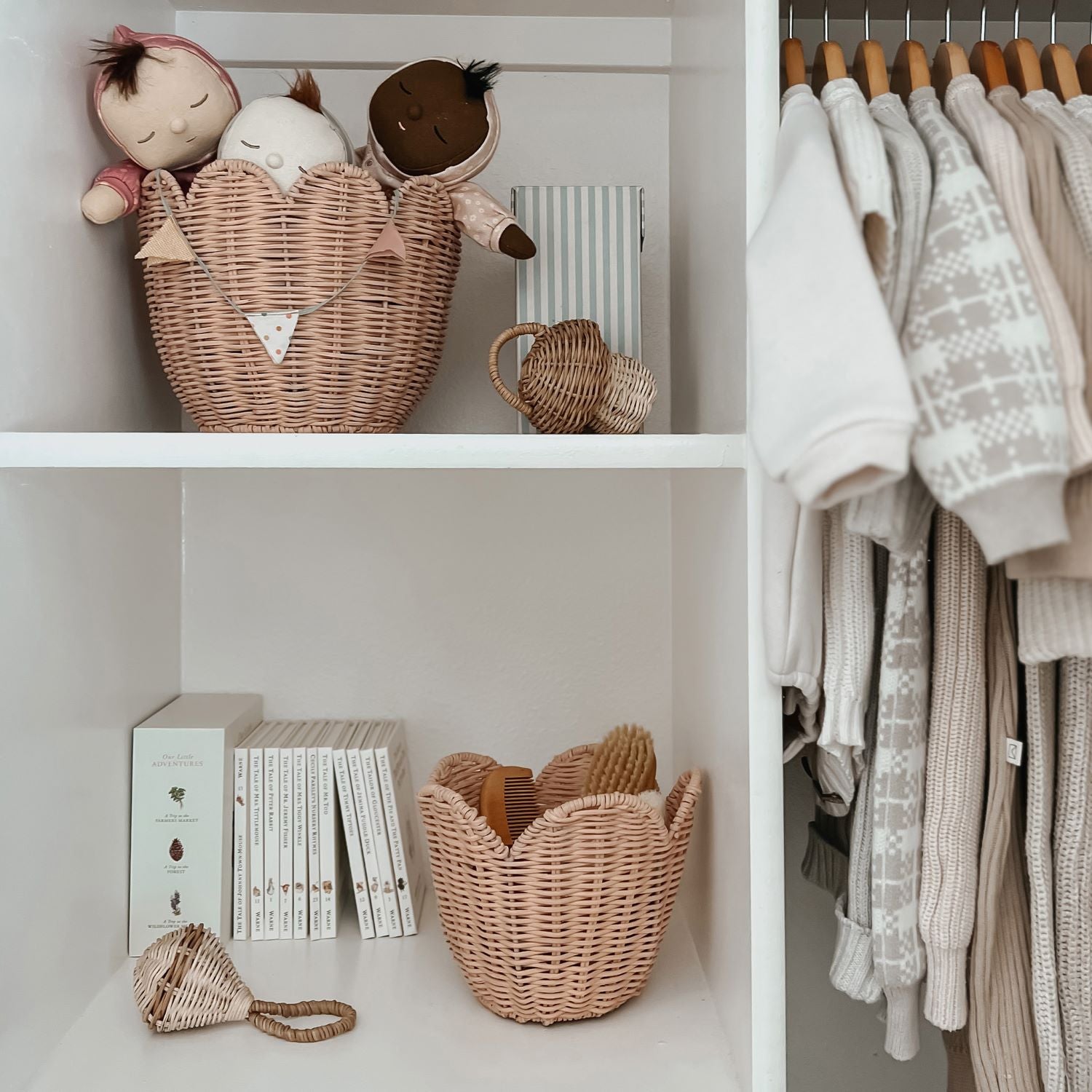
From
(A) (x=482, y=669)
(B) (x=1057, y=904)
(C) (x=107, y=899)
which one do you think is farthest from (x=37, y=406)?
(B) (x=1057, y=904)

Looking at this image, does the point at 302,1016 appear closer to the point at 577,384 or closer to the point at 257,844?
the point at 257,844

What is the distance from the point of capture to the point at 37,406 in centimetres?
88

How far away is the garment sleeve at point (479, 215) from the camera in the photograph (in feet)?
3.23

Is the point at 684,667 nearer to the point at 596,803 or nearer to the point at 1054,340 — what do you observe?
the point at 596,803

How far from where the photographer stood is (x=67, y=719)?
0.93 meters

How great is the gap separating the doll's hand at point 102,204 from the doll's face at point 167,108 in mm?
42

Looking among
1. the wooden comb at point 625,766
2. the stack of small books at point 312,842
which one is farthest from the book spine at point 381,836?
the wooden comb at point 625,766

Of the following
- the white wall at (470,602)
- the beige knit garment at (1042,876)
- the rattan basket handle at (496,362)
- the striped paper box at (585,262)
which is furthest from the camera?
the white wall at (470,602)

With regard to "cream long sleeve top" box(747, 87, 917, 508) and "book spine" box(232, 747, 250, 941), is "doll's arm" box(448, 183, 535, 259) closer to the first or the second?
"cream long sleeve top" box(747, 87, 917, 508)

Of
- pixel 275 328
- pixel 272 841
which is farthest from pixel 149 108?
pixel 272 841

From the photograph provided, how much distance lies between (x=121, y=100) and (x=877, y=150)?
0.65 meters

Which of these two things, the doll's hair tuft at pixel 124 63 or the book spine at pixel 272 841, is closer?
the doll's hair tuft at pixel 124 63

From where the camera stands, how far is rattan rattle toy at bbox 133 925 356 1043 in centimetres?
91

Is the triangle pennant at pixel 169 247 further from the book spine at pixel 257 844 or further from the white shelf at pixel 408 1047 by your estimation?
the white shelf at pixel 408 1047
